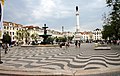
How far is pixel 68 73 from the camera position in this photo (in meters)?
10.0

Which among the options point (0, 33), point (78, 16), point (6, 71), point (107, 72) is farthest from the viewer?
point (78, 16)

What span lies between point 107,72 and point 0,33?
6911 millimetres

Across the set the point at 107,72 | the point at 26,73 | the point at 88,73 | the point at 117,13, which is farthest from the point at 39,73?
the point at 117,13

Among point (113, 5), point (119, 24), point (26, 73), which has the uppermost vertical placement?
point (113, 5)

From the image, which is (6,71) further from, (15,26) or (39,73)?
(15,26)

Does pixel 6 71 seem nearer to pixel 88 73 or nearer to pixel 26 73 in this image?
pixel 26 73

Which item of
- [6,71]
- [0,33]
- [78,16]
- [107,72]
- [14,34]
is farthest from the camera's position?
[14,34]

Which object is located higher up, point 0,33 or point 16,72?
point 0,33

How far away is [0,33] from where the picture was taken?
13141mm

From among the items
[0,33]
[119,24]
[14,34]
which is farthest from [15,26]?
[0,33]

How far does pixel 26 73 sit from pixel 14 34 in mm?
124599

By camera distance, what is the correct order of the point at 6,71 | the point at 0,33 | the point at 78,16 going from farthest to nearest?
the point at 78,16 < the point at 0,33 < the point at 6,71

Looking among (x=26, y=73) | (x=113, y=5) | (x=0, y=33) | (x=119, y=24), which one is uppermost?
(x=113, y=5)

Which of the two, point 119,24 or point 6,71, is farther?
point 119,24
